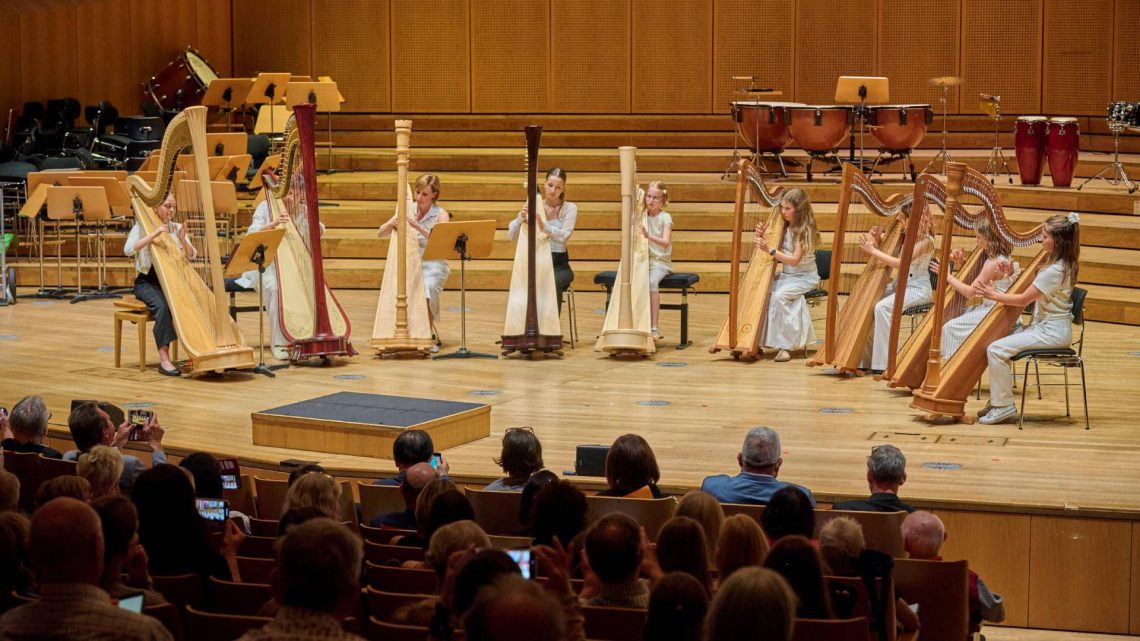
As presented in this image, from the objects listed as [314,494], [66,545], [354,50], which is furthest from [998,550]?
[354,50]

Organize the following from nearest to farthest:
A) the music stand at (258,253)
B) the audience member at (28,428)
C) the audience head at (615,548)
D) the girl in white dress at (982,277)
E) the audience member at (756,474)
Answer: the audience head at (615,548) < the audience member at (756,474) < the audience member at (28,428) < the girl in white dress at (982,277) < the music stand at (258,253)

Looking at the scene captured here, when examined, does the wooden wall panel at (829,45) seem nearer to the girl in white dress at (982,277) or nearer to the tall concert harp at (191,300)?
the girl in white dress at (982,277)

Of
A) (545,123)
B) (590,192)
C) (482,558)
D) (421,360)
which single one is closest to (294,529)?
(482,558)

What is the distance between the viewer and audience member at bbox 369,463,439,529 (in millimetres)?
4453

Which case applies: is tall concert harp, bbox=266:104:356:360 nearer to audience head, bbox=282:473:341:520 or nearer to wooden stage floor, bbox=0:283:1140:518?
wooden stage floor, bbox=0:283:1140:518

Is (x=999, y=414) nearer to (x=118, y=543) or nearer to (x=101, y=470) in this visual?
(x=101, y=470)

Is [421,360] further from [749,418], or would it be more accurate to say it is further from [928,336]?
[928,336]

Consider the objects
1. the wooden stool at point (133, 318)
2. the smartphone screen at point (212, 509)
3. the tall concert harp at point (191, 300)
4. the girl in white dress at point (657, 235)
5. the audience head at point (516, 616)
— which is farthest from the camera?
the girl in white dress at point (657, 235)

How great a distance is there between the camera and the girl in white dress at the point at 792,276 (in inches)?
331

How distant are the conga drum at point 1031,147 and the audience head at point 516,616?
10.1m

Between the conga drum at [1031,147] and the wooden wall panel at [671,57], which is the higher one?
the wooden wall panel at [671,57]

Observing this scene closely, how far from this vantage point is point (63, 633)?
2.61 meters

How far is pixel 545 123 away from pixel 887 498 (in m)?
10.6

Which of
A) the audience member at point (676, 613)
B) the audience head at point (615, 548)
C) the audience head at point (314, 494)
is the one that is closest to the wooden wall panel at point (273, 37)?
the audience head at point (314, 494)
